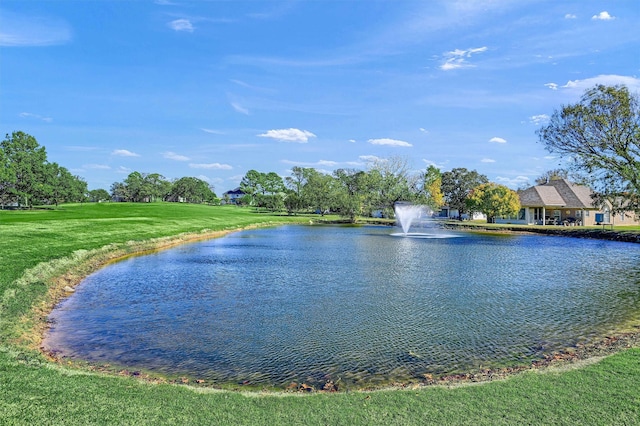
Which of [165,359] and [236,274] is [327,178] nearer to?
[236,274]

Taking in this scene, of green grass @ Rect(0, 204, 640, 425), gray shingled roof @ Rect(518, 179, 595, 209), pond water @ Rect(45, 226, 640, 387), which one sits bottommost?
pond water @ Rect(45, 226, 640, 387)

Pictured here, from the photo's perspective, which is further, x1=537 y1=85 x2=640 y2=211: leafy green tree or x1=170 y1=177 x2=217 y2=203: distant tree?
x1=170 y1=177 x2=217 y2=203: distant tree

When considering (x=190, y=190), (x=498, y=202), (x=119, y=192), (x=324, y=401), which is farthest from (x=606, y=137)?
(x=119, y=192)

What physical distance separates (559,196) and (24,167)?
266 feet

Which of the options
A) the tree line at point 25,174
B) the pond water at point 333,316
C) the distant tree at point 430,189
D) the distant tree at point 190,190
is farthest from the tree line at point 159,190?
the pond water at point 333,316

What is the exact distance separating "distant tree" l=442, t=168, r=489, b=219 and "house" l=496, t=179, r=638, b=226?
1677cm

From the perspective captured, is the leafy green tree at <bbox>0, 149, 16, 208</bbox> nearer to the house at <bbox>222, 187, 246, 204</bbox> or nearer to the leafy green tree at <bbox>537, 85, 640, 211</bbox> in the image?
the leafy green tree at <bbox>537, 85, 640, 211</bbox>

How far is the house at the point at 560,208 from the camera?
171ft

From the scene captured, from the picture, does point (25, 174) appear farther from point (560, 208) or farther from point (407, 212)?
point (560, 208)

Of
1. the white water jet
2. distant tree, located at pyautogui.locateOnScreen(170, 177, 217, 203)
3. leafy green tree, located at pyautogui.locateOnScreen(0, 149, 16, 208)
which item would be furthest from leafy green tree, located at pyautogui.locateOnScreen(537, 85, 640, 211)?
distant tree, located at pyautogui.locateOnScreen(170, 177, 217, 203)

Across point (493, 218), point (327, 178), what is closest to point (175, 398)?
point (493, 218)

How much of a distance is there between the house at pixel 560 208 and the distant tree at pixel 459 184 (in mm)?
16772

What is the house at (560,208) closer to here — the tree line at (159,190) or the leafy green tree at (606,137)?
the leafy green tree at (606,137)

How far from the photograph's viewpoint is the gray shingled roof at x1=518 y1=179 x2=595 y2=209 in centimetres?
5316
